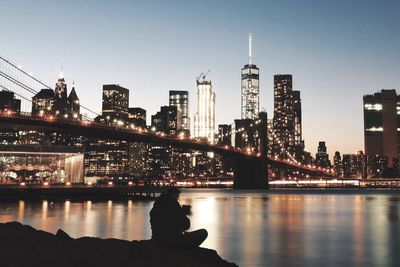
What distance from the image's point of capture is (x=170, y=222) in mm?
8711

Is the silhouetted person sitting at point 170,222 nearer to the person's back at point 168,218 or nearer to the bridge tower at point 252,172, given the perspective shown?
the person's back at point 168,218

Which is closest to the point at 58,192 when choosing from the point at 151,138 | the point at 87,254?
the point at 151,138

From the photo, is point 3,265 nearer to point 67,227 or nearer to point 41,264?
point 41,264

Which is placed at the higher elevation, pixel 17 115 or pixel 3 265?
pixel 17 115

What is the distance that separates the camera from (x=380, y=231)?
2328 centimetres

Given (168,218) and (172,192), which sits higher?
(172,192)

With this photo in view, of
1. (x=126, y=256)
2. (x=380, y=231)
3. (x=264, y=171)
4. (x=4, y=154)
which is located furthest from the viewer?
(x=264, y=171)

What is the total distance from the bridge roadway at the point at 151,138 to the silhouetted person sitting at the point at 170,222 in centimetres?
4902

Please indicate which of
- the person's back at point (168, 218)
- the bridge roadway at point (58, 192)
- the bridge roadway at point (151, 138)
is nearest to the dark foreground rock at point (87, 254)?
the person's back at point (168, 218)

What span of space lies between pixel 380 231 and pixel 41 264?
19.1 meters

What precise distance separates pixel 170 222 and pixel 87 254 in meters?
1.48

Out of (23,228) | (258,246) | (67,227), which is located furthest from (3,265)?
(67,227)

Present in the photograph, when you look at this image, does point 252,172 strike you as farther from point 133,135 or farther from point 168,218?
point 168,218

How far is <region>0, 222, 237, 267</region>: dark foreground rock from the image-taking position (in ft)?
23.4
